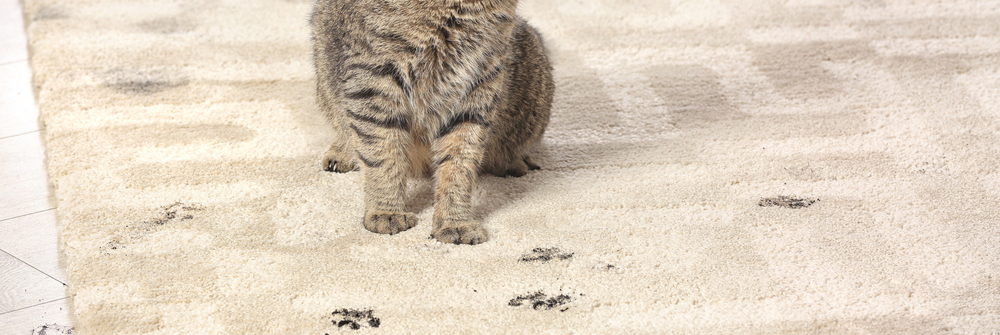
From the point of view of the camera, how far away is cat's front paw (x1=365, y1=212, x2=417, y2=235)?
2.04 metres

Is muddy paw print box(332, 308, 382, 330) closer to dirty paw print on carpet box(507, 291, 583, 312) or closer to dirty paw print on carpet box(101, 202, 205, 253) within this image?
dirty paw print on carpet box(507, 291, 583, 312)

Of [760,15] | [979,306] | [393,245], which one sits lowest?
[393,245]

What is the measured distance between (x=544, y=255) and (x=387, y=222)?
419mm

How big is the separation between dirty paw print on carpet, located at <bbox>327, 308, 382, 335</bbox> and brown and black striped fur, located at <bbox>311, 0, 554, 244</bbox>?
0.34 metres

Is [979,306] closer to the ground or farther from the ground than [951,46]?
closer to the ground

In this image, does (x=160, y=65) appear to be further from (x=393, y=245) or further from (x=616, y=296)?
(x=616, y=296)

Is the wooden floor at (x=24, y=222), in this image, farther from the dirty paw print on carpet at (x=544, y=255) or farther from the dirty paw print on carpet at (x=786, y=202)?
the dirty paw print on carpet at (x=786, y=202)

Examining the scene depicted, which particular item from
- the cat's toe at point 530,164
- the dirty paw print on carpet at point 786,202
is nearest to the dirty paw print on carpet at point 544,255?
the cat's toe at point 530,164

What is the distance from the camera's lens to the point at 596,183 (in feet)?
7.58

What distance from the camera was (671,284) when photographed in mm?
1833

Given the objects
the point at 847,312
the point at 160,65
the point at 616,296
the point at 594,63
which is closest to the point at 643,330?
the point at 616,296

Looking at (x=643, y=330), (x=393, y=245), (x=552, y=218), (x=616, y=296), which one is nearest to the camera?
(x=643, y=330)

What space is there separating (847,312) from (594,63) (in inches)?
63.3

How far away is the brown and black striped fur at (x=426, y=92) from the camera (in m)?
1.89
